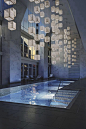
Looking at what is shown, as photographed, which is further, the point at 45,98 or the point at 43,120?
the point at 45,98

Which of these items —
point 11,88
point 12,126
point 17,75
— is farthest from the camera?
point 17,75

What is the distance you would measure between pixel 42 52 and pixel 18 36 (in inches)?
383

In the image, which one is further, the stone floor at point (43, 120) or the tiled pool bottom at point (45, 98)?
the tiled pool bottom at point (45, 98)

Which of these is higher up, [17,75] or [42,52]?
[42,52]

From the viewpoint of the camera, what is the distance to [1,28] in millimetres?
14875

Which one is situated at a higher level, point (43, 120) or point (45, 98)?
point (43, 120)

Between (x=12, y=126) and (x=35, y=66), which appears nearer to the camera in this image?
(x=12, y=126)

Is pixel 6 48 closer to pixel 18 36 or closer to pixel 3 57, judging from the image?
pixel 3 57

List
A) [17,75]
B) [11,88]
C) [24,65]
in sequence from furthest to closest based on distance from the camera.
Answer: [24,65]
[17,75]
[11,88]

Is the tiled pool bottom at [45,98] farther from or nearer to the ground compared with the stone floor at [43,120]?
nearer to the ground

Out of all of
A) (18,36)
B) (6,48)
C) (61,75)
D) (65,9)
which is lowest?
(61,75)

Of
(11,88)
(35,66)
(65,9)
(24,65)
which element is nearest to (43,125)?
(11,88)

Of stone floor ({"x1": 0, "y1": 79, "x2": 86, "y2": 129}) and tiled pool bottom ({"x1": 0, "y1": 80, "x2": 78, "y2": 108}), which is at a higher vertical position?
stone floor ({"x1": 0, "y1": 79, "x2": 86, "y2": 129})

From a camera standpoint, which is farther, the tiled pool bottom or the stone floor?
the tiled pool bottom
